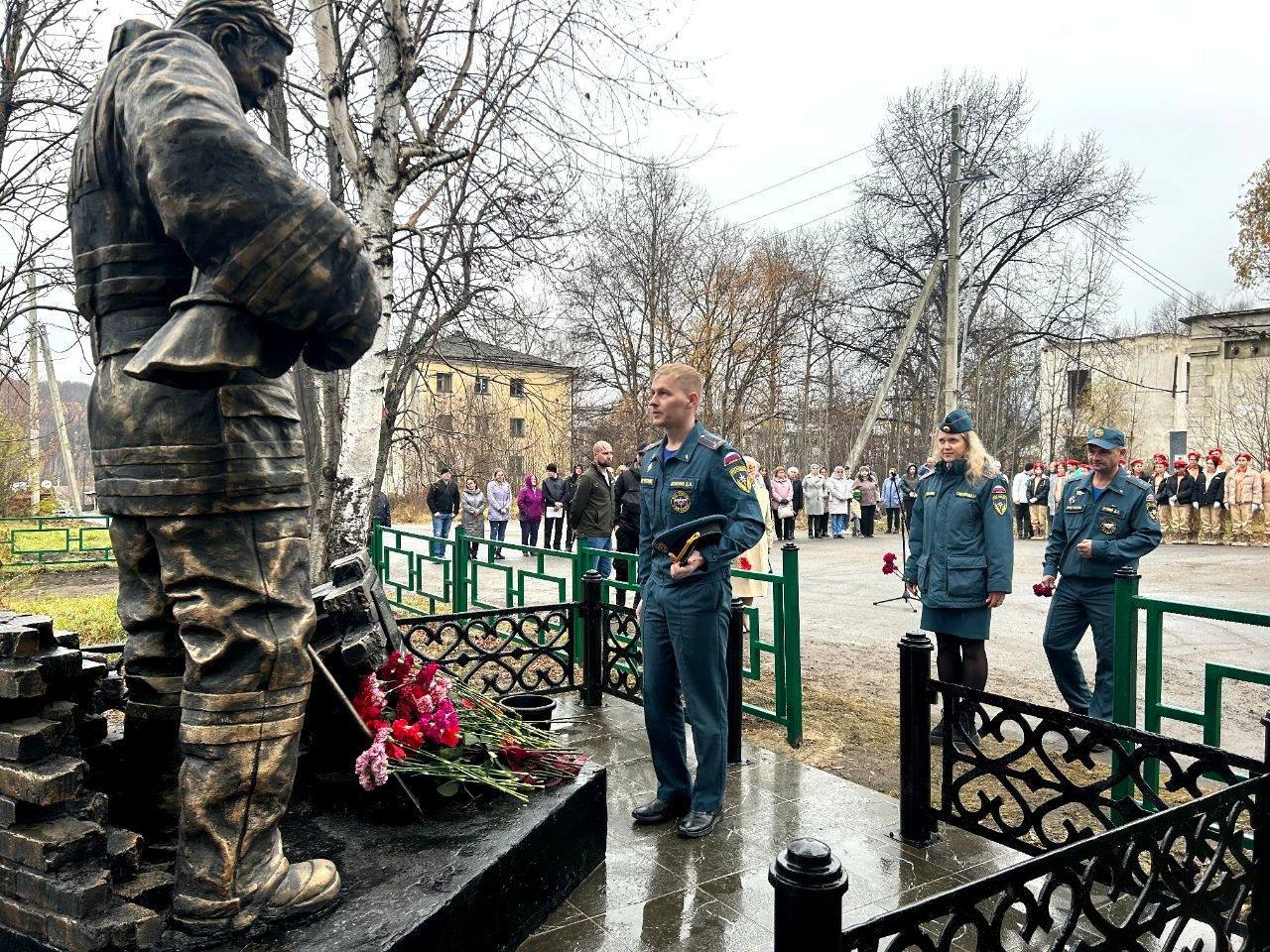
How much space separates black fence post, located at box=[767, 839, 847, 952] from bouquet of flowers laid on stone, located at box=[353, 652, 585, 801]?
1589mm

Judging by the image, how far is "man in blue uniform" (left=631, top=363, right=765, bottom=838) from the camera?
372 cm

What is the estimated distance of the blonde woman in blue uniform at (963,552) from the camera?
516 centimetres

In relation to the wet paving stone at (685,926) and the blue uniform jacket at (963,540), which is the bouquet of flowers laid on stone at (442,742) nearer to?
the wet paving stone at (685,926)

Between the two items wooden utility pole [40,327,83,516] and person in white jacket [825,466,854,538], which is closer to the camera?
wooden utility pole [40,327,83,516]

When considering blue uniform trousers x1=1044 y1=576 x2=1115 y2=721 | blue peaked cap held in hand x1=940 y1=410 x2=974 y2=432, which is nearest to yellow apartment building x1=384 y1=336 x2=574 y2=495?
blue peaked cap held in hand x1=940 y1=410 x2=974 y2=432

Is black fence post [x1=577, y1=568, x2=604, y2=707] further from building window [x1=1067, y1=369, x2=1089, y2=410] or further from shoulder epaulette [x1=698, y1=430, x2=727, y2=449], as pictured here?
building window [x1=1067, y1=369, x2=1089, y2=410]

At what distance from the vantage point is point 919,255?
2738 centimetres

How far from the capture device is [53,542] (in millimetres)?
16656

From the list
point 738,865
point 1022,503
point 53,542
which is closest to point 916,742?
point 738,865

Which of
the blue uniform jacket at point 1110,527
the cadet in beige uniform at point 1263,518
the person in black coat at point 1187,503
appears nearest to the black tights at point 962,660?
the blue uniform jacket at point 1110,527

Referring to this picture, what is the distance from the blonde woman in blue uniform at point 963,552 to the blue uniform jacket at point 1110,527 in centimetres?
60

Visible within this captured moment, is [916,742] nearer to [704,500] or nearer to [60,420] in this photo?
[704,500]

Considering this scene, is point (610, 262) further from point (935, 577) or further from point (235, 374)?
point (235, 374)

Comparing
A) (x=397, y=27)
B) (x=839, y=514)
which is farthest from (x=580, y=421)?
(x=397, y=27)
